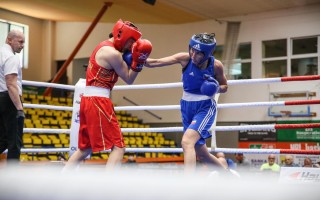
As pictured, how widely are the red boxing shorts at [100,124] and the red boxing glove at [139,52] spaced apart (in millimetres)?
298

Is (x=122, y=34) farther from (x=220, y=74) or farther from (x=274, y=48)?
(x=274, y=48)

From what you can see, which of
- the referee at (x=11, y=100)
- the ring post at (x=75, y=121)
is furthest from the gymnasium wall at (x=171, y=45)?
the referee at (x=11, y=100)

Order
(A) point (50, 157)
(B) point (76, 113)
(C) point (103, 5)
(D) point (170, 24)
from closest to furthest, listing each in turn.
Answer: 1. (B) point (76, 113)
2. (A) point (50, 157)
3. (C) point (103, 5)
4. (D) point (170, 24)

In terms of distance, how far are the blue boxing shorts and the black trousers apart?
4.14 ft

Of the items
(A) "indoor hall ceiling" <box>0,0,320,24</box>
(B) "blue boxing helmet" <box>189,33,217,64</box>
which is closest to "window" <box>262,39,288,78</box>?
(A) "indoor hall ceiling" <box>0,0,320,24</box>

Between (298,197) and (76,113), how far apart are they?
379 centimetres

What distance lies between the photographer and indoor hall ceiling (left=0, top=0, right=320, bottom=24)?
37.8 ft

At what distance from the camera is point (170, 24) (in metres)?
14.0

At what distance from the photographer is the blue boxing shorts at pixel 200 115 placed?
3.07 meters

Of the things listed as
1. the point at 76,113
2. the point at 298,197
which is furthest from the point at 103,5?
the point at 298,197

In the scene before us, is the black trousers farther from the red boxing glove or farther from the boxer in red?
the red boxing glove

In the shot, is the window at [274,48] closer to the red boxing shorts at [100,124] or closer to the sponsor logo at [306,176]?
the sponsor logo at [306,176]

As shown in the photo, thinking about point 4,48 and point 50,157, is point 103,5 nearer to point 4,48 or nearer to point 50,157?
point 50,157

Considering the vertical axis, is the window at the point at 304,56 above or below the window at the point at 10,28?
below
